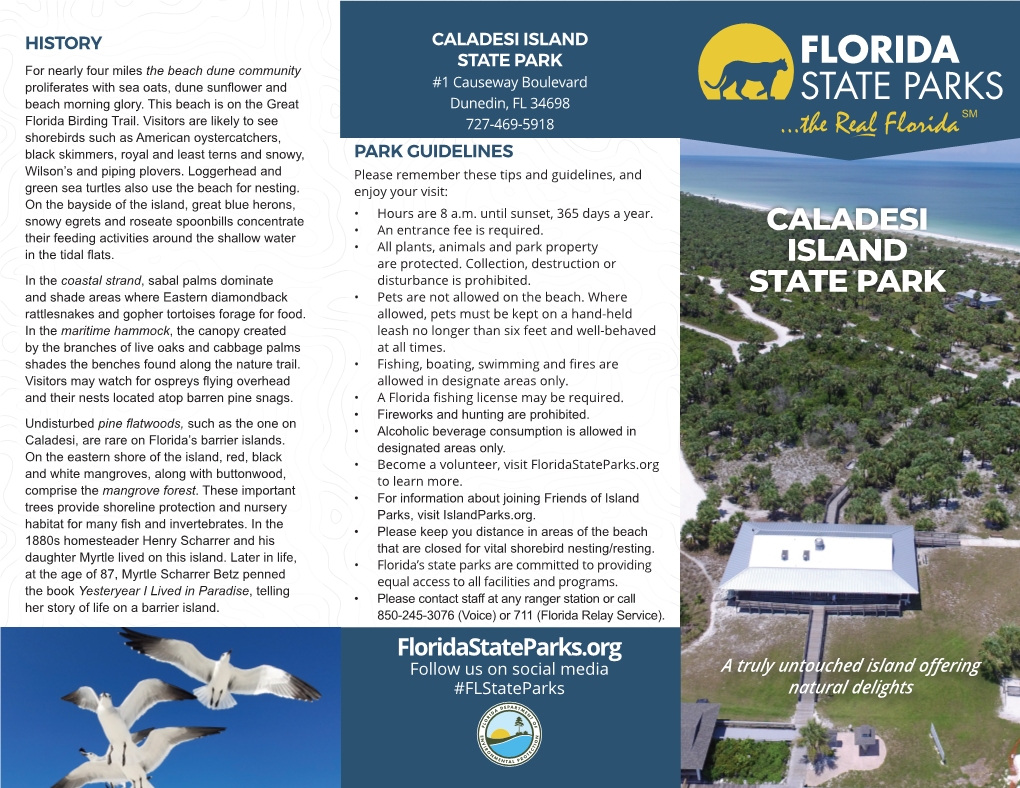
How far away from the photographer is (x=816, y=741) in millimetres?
20828

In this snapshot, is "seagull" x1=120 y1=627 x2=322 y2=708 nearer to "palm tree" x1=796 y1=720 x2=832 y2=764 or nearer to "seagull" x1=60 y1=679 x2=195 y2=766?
"seagull" x1=60 y1=679 x2=195 y2=766

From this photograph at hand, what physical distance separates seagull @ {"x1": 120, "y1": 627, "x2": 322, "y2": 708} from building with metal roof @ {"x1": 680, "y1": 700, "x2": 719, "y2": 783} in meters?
9.22

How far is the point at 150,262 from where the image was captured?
20.7 metres

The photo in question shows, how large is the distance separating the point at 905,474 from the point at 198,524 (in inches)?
810

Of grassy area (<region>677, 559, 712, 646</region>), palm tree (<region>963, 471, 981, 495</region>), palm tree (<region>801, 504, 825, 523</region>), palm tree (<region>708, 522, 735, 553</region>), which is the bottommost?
grassy area (<region>677, 559, 712, 646</region>)

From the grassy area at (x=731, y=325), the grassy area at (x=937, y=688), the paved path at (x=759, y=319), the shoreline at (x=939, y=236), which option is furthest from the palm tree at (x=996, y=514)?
the grassy area at (x=731, y=325)

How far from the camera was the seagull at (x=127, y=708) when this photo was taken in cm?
2011

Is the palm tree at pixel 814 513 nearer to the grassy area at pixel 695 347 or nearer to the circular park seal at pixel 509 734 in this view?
the grassy area at pixel 695 347

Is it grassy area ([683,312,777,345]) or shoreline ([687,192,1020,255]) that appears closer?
shoreline ([687,192,1020,255])

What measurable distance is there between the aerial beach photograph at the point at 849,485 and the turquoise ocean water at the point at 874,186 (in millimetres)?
65

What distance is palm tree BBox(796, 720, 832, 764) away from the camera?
2078cm

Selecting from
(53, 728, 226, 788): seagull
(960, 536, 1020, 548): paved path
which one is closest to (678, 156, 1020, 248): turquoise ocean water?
(960, 536, 1020, 548): paved path

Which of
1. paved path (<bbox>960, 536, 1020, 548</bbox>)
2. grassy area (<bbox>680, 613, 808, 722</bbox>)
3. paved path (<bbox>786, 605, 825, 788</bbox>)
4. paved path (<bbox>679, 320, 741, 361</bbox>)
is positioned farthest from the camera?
paved path (<bbox>679, 320, 741, 361</bbox>)

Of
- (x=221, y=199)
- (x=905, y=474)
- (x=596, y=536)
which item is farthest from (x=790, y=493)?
(x=221, y=199)
